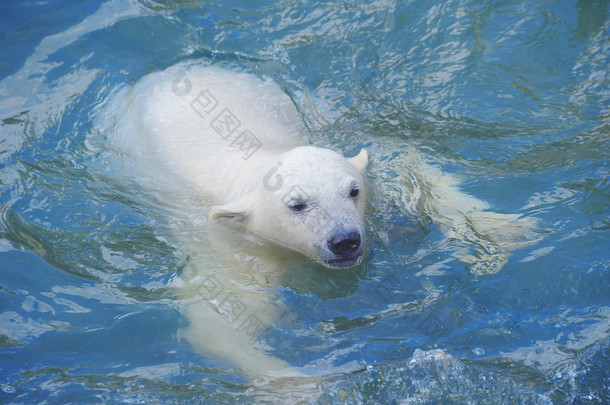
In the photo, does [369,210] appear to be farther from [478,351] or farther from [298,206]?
[478,351]

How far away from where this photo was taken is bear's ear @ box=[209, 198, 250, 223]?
4.34 metres

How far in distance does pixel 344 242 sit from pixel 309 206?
1.25 ft

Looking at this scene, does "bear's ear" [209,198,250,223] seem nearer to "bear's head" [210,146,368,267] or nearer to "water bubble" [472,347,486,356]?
"bear's head" [210,146,368,267]

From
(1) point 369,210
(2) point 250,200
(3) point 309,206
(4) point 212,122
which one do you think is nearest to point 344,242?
(3) point 309,206

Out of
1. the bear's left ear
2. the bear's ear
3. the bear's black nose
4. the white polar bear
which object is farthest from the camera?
the bear's left ear

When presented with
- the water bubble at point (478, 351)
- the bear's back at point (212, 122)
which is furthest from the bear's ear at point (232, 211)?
the water bubble at point (478, 351)

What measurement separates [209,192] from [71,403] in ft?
6.40

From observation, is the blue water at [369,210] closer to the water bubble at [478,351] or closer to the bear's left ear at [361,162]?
the water bubble at [478,351]

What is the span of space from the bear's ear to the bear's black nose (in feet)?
2.70

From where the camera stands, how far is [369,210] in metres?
4.77

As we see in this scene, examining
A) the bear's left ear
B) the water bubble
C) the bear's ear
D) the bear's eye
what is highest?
the bear's left ear

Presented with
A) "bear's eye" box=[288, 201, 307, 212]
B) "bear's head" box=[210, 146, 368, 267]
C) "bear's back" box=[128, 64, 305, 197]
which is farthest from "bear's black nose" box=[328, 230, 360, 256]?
"bear's back" box=[128, 64, 305, 197]

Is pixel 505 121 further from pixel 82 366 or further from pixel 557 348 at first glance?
pixel 82 366

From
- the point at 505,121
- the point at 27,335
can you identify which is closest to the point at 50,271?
the point at 27,335
